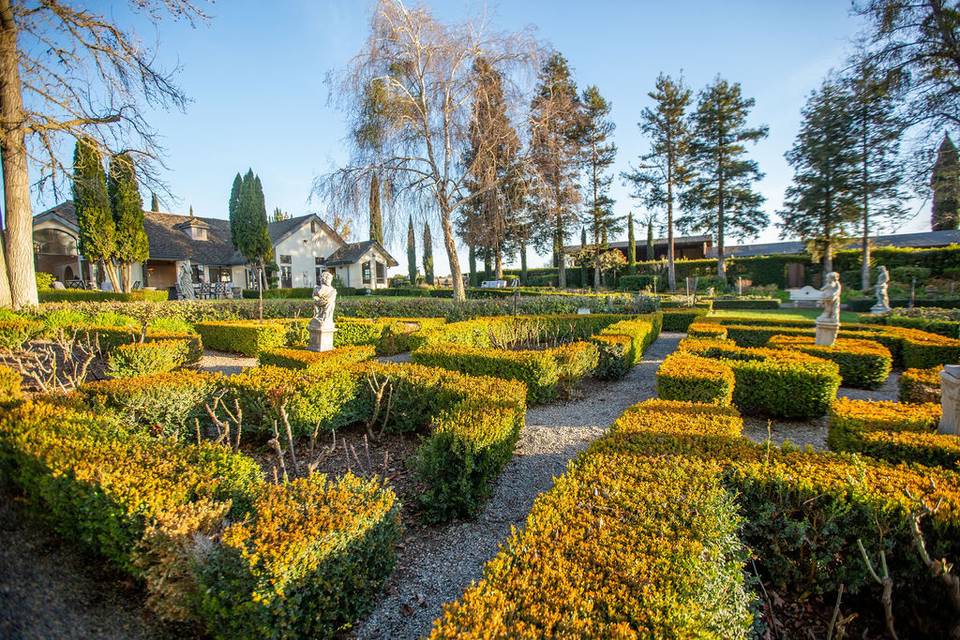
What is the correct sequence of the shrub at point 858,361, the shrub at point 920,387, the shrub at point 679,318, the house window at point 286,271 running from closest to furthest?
1. the shrub at point 920,387
2. the shrub at point 858,361
3. the shrub at point 679,318
4. the house window at point 286,271

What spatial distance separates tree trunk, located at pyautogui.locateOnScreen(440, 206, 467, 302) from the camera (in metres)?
16.8

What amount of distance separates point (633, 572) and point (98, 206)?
28694 millimetres

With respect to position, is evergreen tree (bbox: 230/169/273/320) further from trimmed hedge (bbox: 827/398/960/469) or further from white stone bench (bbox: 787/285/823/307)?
white stone bench (bbox: 787/285/823/307)

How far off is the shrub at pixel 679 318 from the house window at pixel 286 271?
2639 centimetres

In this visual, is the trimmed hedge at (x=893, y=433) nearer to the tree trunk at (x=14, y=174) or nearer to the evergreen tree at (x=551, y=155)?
the evergreen tree at (x=551, y=155)

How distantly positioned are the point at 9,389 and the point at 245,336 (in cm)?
586

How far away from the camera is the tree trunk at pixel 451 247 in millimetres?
16844

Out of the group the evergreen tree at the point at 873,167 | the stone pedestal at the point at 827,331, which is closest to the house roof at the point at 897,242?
the evergreen tree at the point at 873,167

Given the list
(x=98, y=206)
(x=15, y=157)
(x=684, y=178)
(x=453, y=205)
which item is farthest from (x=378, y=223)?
(x=684, y=178)

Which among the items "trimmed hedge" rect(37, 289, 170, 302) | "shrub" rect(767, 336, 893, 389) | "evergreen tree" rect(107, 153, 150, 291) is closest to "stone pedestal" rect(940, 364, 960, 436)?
"shrub" rect(767, 336, 893, 389)

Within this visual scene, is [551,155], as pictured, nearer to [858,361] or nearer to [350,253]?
[858,361]

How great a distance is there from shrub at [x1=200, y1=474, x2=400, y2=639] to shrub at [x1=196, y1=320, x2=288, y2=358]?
8.61 m

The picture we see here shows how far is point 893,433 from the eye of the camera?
3.56 m

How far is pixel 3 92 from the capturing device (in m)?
11.1
